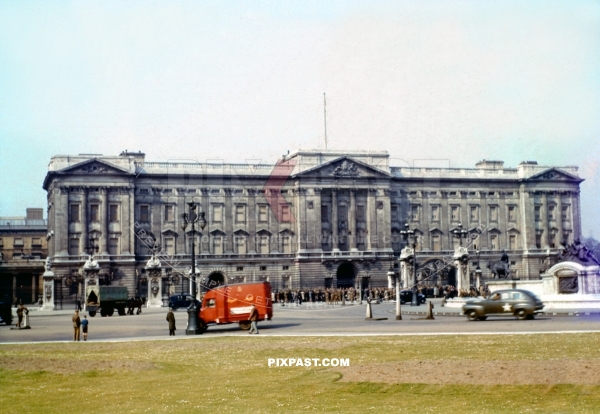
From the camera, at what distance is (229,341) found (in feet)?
102

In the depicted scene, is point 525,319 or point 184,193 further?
point 184,193

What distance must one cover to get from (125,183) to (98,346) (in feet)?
217

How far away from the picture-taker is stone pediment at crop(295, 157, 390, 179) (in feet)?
332

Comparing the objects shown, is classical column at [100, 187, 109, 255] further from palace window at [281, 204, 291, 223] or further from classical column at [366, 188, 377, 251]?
classical column at [366, 188, 377, 251]

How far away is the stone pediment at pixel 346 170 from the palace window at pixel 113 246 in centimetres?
2251

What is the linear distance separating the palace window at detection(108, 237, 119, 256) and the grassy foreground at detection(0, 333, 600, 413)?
214 feet

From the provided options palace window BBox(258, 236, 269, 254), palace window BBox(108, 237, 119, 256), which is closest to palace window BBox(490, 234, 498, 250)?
palace window BBox(258, 236, 269, 254)

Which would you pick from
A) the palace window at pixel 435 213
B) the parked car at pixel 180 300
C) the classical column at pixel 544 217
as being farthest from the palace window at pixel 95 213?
the classical column at pixel 544 217

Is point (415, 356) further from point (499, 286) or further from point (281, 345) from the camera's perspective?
point (499, 286)

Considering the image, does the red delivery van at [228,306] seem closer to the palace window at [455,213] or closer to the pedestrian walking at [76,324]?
the pedestrian walking at [76,324]

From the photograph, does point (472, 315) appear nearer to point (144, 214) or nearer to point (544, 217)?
point (144, 214)

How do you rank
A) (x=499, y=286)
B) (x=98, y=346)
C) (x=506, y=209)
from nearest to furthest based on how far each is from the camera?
(x=98, y=346) → (x=499, y=286) → (x=506, y=209)

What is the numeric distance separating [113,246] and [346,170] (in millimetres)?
27719

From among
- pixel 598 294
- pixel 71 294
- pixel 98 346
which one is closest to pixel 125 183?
pixel 71 294
